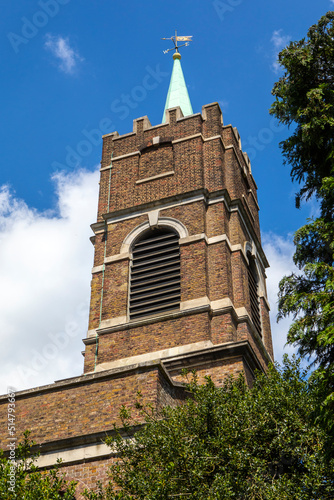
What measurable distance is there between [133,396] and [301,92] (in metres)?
7.18

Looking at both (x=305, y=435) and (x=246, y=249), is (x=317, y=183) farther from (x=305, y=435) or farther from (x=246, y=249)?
(x=246, y=249)

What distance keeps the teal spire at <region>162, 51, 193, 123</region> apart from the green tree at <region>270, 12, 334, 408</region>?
1503 cm

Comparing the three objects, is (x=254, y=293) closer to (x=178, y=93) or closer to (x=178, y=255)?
(x=178, y=255)

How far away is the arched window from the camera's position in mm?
24155

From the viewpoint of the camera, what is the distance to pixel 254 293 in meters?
25.0

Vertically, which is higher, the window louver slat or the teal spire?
the teal spire

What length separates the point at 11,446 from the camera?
1469 centimetres

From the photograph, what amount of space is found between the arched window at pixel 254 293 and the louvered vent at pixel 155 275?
9.29 feet

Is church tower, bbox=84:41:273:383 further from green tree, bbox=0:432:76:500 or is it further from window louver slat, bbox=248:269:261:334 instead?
green tree, bbox=0:432:76:500

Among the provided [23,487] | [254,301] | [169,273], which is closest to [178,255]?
[169,273]

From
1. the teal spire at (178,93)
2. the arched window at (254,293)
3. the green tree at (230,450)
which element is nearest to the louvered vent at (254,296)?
the arched window at (254,293)

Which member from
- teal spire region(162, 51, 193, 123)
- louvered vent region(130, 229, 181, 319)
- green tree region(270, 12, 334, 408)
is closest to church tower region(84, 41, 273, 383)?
louvered vent region(130, 229, 181, 319)

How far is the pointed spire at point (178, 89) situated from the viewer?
104ft

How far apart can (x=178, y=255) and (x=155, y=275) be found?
38.7 inches
